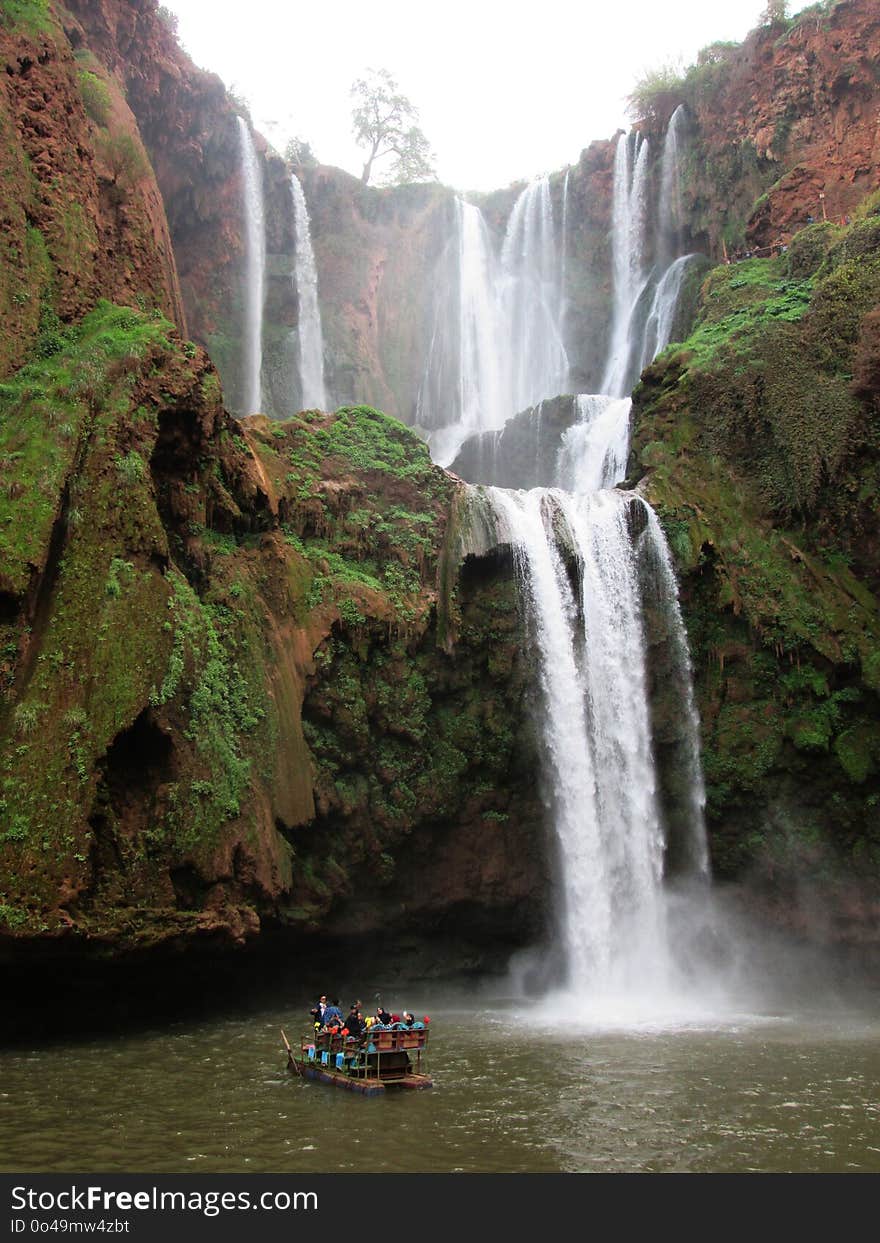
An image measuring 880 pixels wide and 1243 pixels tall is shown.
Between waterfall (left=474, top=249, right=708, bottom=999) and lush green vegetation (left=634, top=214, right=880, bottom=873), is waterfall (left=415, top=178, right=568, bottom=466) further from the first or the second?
waterfall (left=474, top=249, right=708, bottom=999)

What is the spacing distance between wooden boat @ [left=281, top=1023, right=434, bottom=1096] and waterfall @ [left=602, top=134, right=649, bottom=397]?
1171 inches

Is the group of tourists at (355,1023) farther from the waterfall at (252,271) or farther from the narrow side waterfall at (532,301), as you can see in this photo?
the narrow side waterfall at (532,301)

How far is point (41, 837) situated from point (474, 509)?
12024mm

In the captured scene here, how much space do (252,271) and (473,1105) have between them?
32.3m

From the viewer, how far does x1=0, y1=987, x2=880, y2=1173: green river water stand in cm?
925

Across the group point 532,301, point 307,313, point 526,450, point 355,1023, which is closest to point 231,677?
point 355,1023

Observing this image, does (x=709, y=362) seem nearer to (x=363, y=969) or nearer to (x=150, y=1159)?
(x=363, y=969)

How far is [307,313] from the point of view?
126 ft

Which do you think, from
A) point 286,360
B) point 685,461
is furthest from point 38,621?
point 286,360

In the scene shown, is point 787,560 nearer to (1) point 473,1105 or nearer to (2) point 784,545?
(2) point 784,545

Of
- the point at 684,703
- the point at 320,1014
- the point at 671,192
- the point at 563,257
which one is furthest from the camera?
the point at 563,257

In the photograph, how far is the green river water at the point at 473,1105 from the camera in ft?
30.3

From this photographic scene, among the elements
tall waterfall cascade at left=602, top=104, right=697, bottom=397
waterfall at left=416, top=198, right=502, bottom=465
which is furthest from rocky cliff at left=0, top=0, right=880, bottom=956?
waterfall at left=416, top=198, right=502, bottom=465

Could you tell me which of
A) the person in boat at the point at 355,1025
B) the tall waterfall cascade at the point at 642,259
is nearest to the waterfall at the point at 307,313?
the tall waterfall cascade at the point at 642,259
